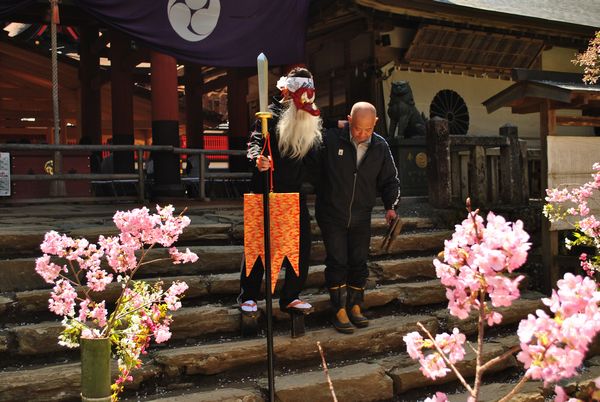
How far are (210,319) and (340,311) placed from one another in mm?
1087

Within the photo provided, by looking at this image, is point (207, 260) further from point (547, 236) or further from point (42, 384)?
point (547, 236)

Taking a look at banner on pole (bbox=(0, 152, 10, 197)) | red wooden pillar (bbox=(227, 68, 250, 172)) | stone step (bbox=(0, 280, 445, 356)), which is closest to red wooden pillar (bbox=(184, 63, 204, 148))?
red wooden pillar (bbox=(227, 68, 250, 172))

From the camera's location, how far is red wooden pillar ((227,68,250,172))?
559 inches

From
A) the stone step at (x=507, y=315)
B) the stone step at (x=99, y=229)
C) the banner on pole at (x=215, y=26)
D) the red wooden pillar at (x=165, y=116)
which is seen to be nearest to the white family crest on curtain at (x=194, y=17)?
the banner on pole at (x=215, y=26)

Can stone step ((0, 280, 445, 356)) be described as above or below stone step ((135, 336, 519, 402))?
above

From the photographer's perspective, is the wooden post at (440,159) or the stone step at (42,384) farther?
the wooden post at (440,159)

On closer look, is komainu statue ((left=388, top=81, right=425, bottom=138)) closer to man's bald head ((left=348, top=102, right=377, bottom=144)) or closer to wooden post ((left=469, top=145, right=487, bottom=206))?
wooden post ((left=469, top=145, right=487, bottom=206))

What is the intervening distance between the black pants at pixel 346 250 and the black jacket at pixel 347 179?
5 cm

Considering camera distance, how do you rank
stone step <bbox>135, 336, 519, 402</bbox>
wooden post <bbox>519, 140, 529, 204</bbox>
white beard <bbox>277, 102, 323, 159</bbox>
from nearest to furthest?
stone step <bbox>135, 336, 519, 402</bbox> < white beard <bbox>277, 102, 323, 159</bbox> < wooden post <bbox>519, 140, 529, 204</bbox>

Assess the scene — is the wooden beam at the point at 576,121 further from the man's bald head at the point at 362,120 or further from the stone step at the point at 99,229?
the man's bald head at the point at 362,120

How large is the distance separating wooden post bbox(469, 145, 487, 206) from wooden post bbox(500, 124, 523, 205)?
29 cm

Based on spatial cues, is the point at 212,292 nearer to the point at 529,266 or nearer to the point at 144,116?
the point at 529,266

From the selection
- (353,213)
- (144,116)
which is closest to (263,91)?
(353,213)

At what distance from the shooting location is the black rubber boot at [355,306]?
5359 millimetres
